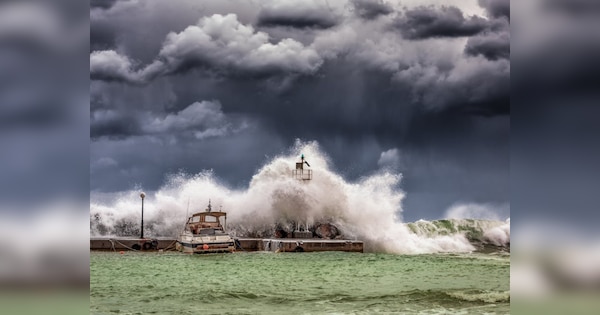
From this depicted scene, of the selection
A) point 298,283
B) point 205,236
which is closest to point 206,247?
point 205,236

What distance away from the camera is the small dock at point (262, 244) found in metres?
13.3

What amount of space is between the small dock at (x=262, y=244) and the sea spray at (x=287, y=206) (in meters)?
0.20

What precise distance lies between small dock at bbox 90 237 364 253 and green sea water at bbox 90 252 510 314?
293mm

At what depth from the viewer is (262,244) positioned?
1372 cm

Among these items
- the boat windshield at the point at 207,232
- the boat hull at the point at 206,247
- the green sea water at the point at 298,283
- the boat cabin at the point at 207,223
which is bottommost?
the green sea water at the point at 298,283

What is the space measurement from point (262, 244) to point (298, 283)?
3655mm

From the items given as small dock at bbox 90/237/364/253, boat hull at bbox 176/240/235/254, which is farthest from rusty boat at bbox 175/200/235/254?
small dock at bbox 90/237/364/253

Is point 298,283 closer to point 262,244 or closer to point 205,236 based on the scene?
point 205,236

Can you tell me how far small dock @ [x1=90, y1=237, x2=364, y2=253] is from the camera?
524 inches

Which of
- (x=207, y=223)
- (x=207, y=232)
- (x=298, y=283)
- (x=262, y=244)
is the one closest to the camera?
(x=298, y=283)

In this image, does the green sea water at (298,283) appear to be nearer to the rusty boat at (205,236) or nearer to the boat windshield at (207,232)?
the rusty boat at (205,236)

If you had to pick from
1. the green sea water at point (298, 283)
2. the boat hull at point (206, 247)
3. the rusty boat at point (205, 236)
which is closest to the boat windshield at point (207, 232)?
the rusty boat at point (205, 236)

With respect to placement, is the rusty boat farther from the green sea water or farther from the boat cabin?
the green sea water

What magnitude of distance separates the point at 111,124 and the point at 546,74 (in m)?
10.5
